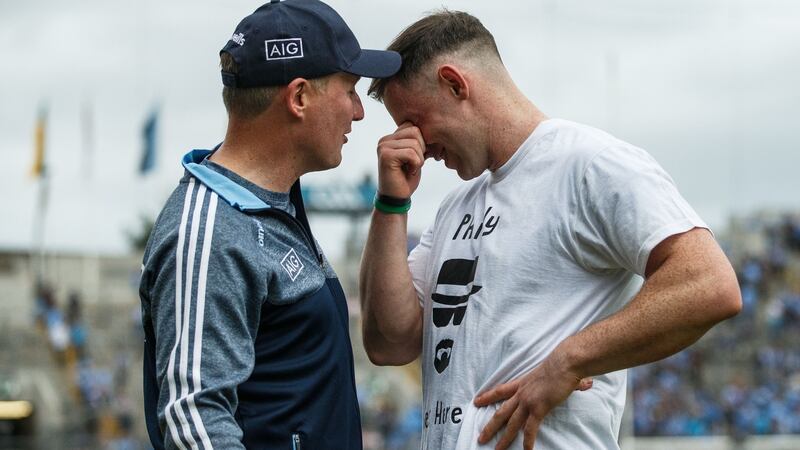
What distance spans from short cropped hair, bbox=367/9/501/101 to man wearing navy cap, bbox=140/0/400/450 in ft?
0.84

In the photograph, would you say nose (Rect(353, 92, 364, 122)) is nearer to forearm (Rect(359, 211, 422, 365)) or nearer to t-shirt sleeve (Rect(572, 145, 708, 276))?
forearm (Rect(359, 211, 422, 365))

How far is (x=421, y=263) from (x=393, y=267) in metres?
0.22

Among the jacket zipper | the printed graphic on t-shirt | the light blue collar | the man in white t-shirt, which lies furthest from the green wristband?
the jacket zipper

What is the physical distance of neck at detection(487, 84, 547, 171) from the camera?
356 centimetres

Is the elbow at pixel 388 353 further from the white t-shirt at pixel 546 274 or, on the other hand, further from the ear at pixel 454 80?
the ear at pixel 454 80

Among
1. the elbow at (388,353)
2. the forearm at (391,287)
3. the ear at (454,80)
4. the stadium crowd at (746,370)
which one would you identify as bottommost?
the stadium crowd at (746,370)

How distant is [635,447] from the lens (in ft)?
73.5

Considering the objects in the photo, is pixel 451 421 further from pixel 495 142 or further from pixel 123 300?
pixel 123 300

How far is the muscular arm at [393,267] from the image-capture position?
140 inches

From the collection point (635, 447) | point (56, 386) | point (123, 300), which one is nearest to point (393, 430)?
point (635, 447)

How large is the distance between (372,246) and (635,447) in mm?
19558

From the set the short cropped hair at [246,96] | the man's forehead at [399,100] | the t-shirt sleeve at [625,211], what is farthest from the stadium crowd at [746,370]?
the short cropped hair at [246,96]

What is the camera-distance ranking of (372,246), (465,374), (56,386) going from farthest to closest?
1. (56,386)
2. (372,246)
3. (465,374)

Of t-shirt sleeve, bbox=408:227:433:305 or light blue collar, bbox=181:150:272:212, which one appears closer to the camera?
light blue collar, bbox=181:150:272:212
